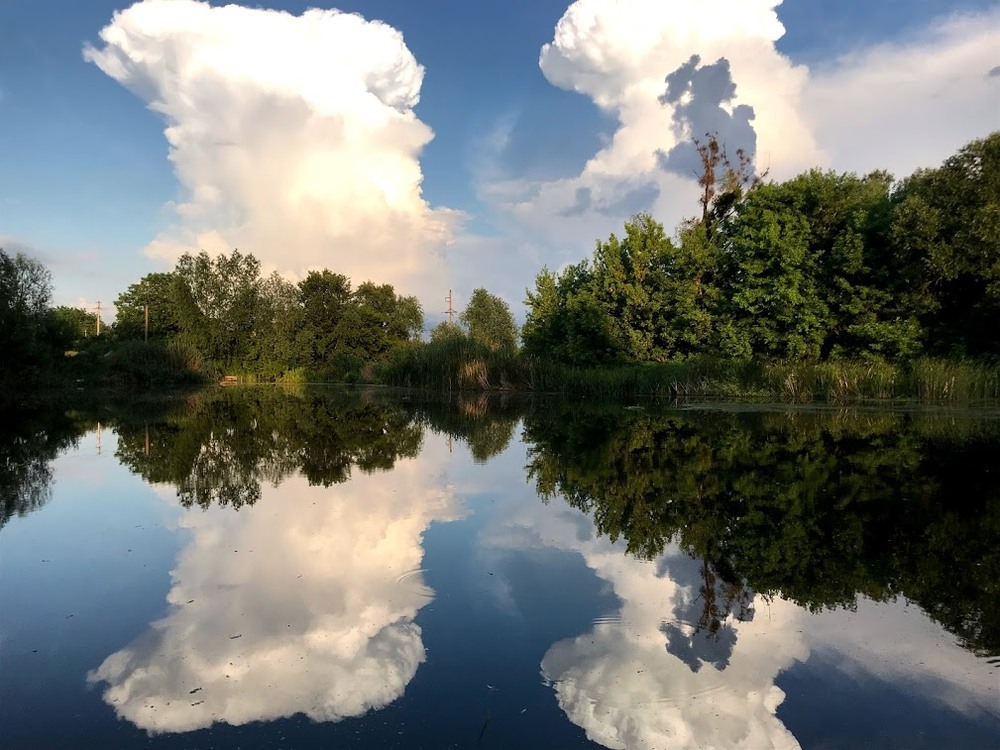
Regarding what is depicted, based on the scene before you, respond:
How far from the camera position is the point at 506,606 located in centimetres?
375

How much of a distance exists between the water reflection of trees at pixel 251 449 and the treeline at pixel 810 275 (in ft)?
57.9

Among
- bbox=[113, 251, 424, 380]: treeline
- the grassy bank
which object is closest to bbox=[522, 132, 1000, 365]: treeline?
the grassy bank

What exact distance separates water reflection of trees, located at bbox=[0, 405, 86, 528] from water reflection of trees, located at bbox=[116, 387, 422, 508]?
3.34 ft

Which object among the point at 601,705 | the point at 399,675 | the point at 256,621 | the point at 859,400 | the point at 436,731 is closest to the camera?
the point at 436,731

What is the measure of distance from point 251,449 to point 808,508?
8.13 m

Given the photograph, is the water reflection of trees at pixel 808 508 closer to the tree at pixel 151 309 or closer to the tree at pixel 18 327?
the tree at pixel 18 327

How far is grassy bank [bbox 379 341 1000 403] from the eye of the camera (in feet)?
65.8

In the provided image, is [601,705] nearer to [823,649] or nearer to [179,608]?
[823,649]

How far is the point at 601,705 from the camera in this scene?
2623mm

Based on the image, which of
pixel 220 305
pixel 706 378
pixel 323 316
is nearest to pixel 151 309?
pixel 220 305

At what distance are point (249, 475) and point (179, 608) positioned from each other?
4.30 m

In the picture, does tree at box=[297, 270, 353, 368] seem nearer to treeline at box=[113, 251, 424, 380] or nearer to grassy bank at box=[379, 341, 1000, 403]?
→ treeline at box=[113, 251, 424, 380]

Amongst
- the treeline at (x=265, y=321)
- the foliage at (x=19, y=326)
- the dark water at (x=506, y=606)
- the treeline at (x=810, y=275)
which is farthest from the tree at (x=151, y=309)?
the dark water at (x=506, y=606)

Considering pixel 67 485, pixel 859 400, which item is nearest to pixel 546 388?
pixel 859 400
